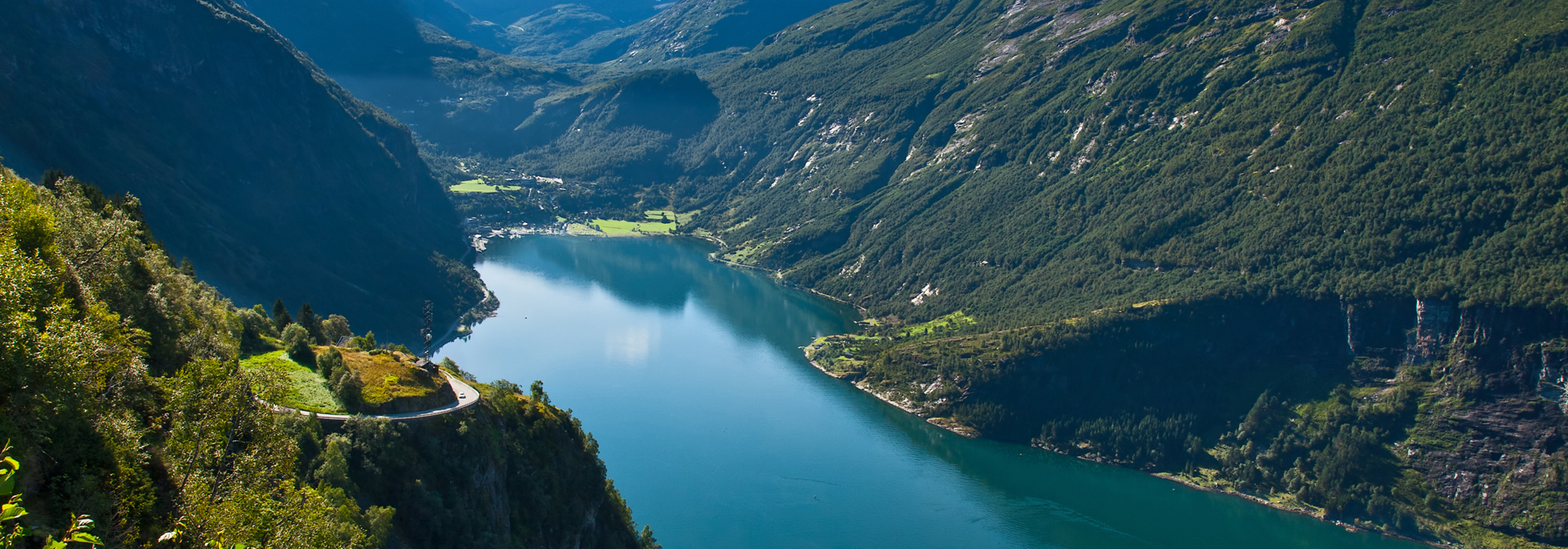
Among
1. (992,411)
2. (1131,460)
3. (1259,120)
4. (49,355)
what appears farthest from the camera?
(1259,120)

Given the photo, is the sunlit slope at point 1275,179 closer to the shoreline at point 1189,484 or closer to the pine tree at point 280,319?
the shoreline at point 1189,484

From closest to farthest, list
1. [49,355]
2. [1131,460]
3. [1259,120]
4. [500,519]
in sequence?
[49,355] < [500,519] < [1131,460] < [1259,120]

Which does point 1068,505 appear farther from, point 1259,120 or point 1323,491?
point 1259,120

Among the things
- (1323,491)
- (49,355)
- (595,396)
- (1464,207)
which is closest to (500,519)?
(49,355)

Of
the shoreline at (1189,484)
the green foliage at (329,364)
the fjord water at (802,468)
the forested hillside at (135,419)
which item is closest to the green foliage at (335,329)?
the green foliage at (329,364)

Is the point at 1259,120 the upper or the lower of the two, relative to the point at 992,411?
upper

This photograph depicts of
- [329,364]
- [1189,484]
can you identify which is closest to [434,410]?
[329,364]

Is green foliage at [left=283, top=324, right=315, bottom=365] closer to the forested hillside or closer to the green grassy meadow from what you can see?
the green grassy meadow
